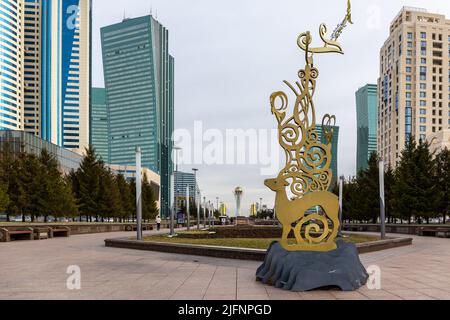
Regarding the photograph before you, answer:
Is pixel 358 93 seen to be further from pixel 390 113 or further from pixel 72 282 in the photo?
pixel 72 282

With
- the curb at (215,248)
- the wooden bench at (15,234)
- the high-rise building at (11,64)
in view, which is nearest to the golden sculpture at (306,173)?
the curb at (215,248)

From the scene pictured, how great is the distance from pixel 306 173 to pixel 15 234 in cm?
1863

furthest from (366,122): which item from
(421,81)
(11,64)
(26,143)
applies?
(26,143)

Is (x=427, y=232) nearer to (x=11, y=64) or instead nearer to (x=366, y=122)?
(x=11, y=64)

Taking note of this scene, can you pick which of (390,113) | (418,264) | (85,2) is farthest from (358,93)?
(418,264)

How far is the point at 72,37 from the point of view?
494ft

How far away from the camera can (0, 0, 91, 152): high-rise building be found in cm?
12875

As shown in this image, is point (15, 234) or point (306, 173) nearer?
point (306, 173)

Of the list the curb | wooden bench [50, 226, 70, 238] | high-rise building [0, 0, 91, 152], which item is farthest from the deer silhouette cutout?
high-rise building [0, 0, 91, 152]

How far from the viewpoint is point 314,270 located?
24.7 feet

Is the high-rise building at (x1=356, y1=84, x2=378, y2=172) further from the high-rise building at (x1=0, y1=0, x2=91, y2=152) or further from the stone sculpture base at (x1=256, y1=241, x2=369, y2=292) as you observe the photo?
the stone sculpture base at (x1=256, y1=241, x2=369, y2=292)

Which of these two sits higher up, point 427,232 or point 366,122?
point 366,122

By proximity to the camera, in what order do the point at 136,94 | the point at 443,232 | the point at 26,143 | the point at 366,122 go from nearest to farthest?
1. the point at 443,232
2. the point at 26,143
3. the point at 136,94
4. the point at 366,122

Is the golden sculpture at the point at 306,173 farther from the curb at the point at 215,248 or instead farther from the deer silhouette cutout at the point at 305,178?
the curb at the point at 215,248
